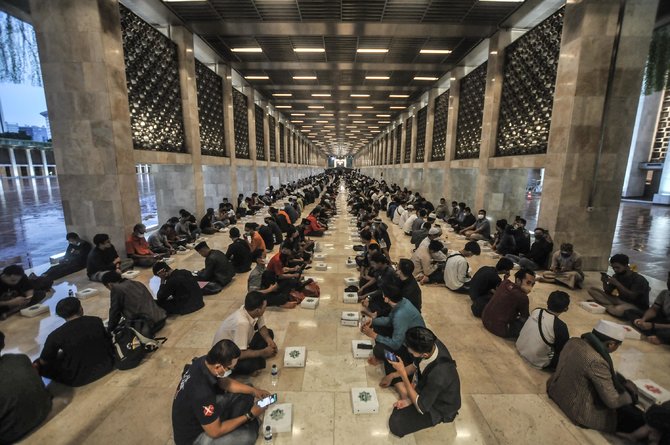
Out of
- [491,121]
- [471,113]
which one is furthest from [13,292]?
[471,113]

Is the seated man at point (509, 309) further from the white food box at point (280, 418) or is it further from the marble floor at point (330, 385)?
the white food box at point (280, 418)

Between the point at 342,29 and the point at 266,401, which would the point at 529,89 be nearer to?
the point at 342,29

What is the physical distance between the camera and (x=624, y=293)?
5305 mm

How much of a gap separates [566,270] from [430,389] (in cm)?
618

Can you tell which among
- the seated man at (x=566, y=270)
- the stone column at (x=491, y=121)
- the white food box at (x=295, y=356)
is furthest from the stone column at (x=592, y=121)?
the white food box at (x=295, y=356)

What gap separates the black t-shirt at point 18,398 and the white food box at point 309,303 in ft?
11.6

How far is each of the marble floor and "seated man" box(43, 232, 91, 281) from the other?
4.82 feet

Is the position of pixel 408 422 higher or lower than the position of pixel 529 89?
lower

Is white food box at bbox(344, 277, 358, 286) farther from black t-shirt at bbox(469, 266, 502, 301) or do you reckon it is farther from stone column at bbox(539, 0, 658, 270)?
stone column at bbox(539, 0, 658, 270)

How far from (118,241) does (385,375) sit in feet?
25.2

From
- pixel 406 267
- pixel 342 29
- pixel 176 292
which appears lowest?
pixel 176 292

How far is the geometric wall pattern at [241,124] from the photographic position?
55.6ft

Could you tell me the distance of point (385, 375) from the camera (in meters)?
3.78

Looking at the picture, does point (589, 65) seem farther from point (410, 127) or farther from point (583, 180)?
point (410, 127)
